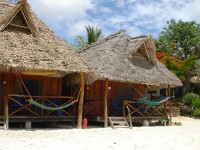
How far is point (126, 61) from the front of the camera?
15.9m

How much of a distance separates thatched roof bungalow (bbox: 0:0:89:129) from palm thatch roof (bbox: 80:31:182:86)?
1430mm

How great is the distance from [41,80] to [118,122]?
3.56 m

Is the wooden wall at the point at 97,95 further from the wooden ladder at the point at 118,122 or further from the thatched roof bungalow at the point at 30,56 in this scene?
the thatched roof bungalow at the point at 30,56

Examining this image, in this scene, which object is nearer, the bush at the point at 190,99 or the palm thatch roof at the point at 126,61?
the palm thatch roof at the point at 126,61

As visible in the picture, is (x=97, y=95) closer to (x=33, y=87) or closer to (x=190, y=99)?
(x=33, y=87)

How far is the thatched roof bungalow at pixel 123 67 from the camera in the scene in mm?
14852

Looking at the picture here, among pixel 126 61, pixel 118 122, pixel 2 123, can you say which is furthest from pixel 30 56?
pixel 126 61

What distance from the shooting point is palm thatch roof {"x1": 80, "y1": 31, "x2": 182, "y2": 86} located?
14609mm

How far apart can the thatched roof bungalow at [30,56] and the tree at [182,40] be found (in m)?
14.3

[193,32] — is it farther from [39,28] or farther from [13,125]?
[13,125]

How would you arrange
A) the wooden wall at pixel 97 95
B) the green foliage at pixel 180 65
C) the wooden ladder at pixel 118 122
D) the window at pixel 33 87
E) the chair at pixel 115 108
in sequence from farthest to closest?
the green foliage at pixel 180 65 < the chair at pixel 115 108 < the wooden wall at pixel 97 95 < the wooden ladder at pixel 118 122 < the window at pixel 33 87

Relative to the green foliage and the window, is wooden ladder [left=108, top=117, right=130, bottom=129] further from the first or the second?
the green foliage

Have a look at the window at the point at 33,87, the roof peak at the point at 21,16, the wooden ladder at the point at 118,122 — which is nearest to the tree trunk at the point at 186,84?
the wooden ladder at the point at 118,122

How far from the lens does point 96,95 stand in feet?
52.9
